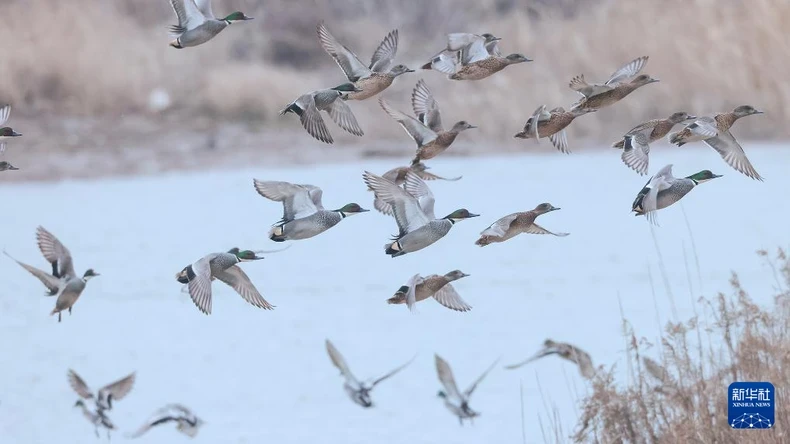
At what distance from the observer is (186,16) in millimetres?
4711

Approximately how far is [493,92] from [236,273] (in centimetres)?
1040

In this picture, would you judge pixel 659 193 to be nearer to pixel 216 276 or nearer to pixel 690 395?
pixel 216 276

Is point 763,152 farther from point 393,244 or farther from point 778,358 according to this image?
point 393,244

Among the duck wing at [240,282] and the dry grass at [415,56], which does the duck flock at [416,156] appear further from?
the dry grass at [415,56]

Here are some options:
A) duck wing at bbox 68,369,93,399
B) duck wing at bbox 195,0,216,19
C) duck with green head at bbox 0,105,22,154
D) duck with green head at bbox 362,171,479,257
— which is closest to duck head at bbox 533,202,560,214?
duck with green head at bbox 362,171,479,257

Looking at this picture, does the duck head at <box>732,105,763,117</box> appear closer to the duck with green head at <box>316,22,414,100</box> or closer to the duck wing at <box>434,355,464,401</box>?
the duck with green head at <box>316,22,414,100</box>

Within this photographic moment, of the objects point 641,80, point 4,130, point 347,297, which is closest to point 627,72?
point 641,80

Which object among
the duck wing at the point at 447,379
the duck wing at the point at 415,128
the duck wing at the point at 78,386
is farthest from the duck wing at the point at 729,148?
the duck wing at the point at 78,386

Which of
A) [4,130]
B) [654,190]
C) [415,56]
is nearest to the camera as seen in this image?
[654,190]

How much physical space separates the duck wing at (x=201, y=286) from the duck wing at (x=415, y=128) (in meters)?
0.80

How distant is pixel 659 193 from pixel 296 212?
41.8 inches

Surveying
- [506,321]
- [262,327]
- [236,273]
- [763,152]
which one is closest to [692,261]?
[506,321]

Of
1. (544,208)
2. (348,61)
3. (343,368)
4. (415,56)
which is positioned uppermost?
(415,56)

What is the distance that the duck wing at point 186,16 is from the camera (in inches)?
185
